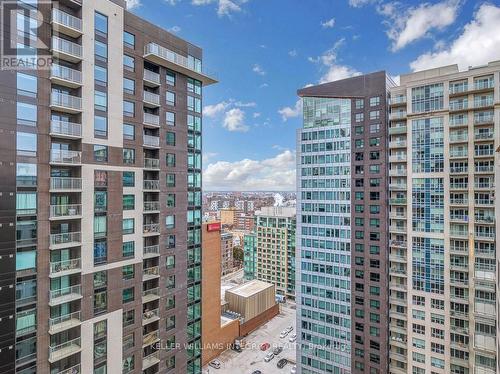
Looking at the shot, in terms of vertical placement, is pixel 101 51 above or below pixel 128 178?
above

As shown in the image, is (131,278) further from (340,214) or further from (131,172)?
(340,214)

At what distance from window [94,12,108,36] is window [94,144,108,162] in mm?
8600

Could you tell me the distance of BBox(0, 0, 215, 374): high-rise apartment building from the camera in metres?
18.3

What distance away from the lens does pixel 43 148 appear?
63.6ft

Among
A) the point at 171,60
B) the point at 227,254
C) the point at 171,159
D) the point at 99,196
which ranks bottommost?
the point at 227,254

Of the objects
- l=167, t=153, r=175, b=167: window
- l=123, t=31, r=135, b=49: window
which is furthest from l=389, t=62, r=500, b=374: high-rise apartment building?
l=123, t=31, r=135, b=49: window

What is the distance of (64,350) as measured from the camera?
20.2 meters

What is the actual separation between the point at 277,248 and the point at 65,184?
3092 inches

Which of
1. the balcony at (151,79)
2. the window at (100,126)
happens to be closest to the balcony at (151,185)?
the window at (100,126)

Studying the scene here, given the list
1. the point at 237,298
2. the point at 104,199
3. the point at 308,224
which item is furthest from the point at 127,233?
the point at 237,298

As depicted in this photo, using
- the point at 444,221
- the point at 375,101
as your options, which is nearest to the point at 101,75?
the point at 375,101

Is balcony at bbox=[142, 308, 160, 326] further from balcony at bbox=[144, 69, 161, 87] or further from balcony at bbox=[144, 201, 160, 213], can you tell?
balcony at bbox=[144, 69, 161, 87]

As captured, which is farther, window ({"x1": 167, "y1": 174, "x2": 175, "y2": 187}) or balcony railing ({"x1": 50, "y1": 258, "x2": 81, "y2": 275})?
window ({"x1": 167, "y1": 174, "x2": 175, "y2": 187})

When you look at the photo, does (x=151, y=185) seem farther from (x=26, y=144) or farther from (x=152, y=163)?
(x=26, y=144)
